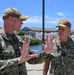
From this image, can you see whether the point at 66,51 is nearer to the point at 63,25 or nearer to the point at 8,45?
the point at 63,25

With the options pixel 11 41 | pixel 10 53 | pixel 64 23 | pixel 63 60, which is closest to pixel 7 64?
pixel 10 53

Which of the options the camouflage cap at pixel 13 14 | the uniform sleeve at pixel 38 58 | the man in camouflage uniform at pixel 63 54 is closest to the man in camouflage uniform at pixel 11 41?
the camouflage cap at pixel 13 14

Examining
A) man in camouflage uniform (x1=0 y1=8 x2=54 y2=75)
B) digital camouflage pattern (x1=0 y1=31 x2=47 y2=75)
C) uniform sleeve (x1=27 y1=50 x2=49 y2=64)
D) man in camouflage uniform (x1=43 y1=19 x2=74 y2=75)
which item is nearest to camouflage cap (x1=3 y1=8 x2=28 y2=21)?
man in camouflage uniform (x1=0 y1=8 x2=54 y2=75)

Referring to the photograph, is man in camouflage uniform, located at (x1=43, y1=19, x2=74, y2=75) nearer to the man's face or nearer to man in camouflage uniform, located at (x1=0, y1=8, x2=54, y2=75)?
the man's face

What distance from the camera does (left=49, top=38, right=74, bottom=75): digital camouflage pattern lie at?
14.5 ft

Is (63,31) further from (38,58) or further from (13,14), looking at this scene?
(13,14)

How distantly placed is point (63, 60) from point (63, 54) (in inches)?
3.9

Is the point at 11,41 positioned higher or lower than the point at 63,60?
higher

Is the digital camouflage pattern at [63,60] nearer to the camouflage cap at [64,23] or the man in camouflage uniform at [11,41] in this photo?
the camouflage cap at [64,23]

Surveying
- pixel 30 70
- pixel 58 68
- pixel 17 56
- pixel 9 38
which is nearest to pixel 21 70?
pixel 17 56

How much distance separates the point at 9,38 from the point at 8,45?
0.10 m

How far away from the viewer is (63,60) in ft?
14.6

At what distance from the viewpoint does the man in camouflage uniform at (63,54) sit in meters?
4.42

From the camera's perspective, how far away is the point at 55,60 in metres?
4.45
